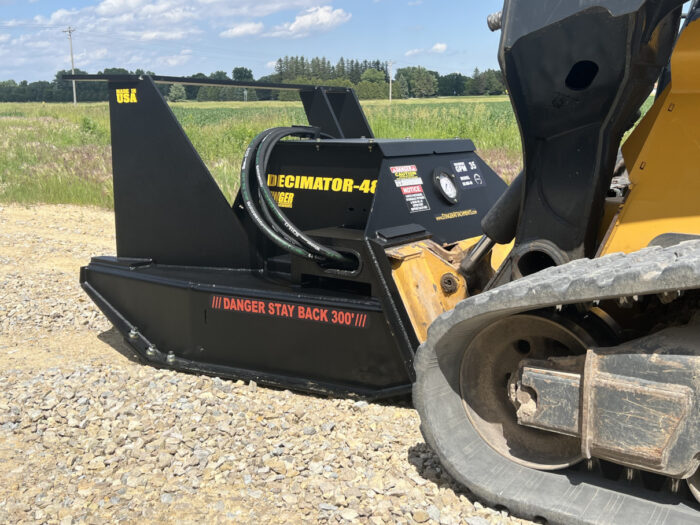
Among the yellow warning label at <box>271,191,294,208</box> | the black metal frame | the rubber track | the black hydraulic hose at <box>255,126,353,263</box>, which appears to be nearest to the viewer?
the rubber track

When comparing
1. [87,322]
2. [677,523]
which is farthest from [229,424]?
[87,322]

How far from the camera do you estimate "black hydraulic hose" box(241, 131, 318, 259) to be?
3600 mm

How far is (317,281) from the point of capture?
12.1ft

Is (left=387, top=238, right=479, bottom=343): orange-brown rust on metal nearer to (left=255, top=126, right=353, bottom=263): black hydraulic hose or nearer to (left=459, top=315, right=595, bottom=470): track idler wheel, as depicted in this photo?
(left=255, top=126, right=353, bottom=263): black hydraulic hose

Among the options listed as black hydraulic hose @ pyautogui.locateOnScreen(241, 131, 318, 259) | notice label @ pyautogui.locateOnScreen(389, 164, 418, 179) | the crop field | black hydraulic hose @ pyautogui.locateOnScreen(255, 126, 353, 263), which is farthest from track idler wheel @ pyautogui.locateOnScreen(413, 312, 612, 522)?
the crop field

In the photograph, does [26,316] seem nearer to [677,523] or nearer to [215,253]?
[215,253]

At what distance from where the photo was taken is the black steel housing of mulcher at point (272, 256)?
133 inches

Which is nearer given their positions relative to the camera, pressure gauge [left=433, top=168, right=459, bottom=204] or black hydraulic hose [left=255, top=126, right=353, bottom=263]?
black hydraulic hose [left=255, top=126, right=353, bottom=263]

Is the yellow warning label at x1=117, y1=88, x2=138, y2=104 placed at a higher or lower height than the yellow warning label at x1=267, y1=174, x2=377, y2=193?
higher

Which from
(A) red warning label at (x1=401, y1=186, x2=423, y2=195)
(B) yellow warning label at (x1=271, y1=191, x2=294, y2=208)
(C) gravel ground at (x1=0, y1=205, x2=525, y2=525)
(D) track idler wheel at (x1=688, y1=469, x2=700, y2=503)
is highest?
(A) red warning label at (x1=401, y1=186, x2=423, y2=195)

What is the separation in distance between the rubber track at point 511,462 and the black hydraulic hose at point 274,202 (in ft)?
3.92

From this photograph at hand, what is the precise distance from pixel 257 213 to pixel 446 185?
1017 mm

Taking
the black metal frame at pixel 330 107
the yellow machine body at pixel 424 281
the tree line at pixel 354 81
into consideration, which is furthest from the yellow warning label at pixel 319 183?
the tree line at pixel 354 81

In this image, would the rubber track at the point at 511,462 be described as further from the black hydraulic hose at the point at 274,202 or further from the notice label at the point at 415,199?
the notice label at the point at 415,199
